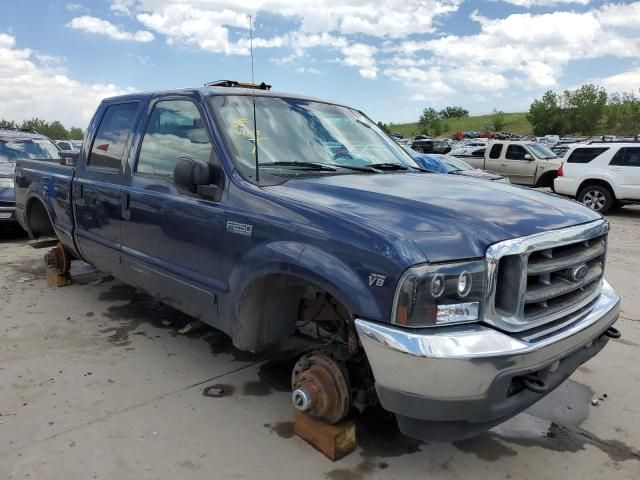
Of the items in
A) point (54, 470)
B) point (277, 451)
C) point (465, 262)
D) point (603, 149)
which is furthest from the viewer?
point (603, 149)

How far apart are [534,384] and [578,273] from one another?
0.72 metres

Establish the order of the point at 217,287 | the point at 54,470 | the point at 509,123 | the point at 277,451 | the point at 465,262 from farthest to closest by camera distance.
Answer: the point at 509,123 < the point at 217,287 < the point at 277,451 < the point at 54,470 < the point at 465,262

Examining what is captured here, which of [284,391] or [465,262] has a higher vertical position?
[465,262]

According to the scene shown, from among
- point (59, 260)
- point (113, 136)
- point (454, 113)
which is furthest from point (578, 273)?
point (454, 113)

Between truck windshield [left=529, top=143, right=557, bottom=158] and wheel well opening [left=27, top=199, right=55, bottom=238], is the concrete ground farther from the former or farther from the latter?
truck windshield [left=529, top=143, right=557, bottom=158]

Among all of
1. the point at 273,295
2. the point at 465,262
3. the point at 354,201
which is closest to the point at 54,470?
the point at 273,295

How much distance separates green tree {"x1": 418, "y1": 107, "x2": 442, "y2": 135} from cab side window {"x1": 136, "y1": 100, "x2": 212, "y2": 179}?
10394 cm

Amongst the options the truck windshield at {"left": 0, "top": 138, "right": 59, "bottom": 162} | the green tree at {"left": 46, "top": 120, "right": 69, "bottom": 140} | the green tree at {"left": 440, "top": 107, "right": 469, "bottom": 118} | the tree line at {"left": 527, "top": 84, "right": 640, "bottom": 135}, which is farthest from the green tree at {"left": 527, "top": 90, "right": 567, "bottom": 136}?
the truck windshield at {"left": 0, "top": 138, "right": 59, "bottom": 162}

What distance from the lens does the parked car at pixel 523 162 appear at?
54.3 feet

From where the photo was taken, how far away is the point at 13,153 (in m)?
9.32

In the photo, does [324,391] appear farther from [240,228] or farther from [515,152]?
[515,152]

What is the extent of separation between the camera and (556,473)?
2.70m

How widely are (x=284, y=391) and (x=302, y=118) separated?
73.3 inches

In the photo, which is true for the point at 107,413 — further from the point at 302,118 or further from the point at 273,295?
the point at 302,118
